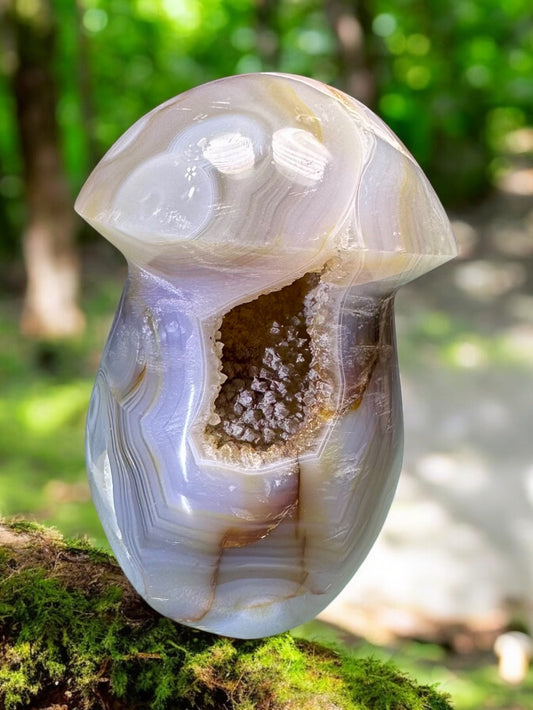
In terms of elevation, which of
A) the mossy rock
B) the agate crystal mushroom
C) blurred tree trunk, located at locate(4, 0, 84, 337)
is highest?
blurred tree trunk, located at locate(4, 0, 84, 337)

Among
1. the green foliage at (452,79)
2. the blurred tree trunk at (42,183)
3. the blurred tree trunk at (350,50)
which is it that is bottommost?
the blurred tree trunk at (42,183)

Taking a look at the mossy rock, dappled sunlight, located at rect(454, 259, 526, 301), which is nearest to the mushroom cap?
the mossy rock

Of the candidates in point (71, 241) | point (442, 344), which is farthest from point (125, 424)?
point (442, 344)

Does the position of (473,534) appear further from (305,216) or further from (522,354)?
(305,216)

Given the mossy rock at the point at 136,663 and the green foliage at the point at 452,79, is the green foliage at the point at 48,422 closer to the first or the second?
the mossy rock at the point at 136,663

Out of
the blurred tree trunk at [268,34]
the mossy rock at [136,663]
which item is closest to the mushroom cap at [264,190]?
the mossy rock at [136,663]

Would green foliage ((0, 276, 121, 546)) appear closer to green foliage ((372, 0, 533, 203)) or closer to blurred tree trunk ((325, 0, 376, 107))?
blurred tree trunk ((325, 0, 376, 107))

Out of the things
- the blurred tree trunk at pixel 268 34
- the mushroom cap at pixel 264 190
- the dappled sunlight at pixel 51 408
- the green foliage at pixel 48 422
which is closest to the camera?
the mushroom cap at pixel 264 190
